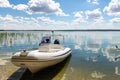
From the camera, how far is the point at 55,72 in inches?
569

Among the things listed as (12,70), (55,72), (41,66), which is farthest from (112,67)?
(12,70)

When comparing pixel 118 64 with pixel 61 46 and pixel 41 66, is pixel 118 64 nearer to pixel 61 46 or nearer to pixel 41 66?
pixel 61 46

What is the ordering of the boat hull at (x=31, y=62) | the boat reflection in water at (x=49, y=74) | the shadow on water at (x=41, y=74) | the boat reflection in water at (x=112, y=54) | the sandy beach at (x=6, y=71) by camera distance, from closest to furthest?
the boat hull at (x=31, y=62) → the sandy beach at (x=6, y=71) → the shadow on water at (x=41, y=74) → the boat reflection in water at (x=49, y=74) → the boat reflection in water at (x=112, y=54)

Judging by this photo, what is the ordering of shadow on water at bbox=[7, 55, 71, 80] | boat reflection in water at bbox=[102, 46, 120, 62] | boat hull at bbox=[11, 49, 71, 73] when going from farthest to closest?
boat reflection in water at bbox=[102, 46, 120, 62] < shadow on water at bbox=[7, 55, 71, 80] < boat hull at bbox=[11, 49, 71, 73]

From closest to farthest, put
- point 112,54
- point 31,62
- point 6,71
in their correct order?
point 31,62, point 6,71, point 112,54

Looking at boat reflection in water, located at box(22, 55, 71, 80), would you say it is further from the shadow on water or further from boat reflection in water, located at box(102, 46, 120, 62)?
boat reflection in water, located at box(102, 46, 120, 62)

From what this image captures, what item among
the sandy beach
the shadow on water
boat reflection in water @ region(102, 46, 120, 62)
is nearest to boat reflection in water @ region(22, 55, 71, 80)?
the shadow on water

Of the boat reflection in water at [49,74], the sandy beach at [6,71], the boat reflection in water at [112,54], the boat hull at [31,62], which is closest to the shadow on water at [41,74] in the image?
the boat reflection in water at [49,74]

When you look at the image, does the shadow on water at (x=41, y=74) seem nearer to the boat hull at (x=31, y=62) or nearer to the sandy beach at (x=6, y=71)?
the sandy beach at (x=6, y=71)

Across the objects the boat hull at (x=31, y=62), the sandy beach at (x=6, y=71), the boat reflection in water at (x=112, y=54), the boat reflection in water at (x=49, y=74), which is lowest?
the boat reflection in water at (x=49, y=74)

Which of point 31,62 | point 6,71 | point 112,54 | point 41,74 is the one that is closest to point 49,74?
point 41,74

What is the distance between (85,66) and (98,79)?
361 centimetres

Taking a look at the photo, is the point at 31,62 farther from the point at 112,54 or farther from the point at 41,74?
the point at 112,54

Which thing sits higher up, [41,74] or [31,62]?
[31,62]
